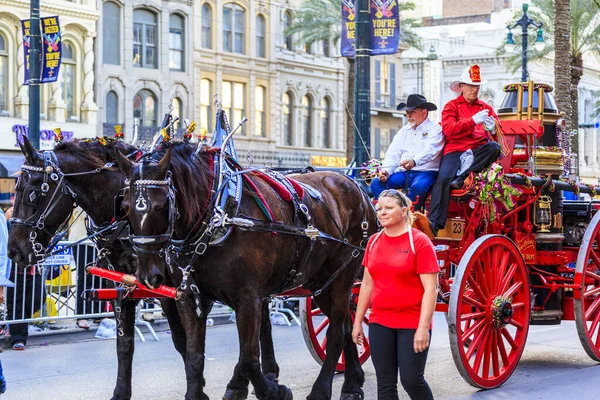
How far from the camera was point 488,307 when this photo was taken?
28.9ft

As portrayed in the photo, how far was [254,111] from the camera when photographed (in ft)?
138

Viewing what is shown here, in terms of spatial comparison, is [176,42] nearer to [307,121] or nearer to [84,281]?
[307,121]

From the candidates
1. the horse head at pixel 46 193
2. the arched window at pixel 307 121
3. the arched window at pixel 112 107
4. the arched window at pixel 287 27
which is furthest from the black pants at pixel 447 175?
the arched window at pixel 307 121

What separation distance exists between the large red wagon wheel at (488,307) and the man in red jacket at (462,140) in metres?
0.55

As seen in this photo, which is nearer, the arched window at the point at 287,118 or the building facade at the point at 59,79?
the building facade at the point at 59,79

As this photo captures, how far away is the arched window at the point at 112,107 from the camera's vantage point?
1410 inches

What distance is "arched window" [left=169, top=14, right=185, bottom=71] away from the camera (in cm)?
3841

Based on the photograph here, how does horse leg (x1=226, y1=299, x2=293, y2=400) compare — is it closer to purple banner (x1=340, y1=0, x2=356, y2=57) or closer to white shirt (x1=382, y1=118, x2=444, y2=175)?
white shirt (x1=382, y1=118, x2=444, y2=175)

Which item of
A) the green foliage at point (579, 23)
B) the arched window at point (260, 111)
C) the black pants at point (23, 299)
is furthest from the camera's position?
the arched window at point (260, 111)

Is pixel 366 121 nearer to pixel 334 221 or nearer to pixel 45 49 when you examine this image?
pixel 334 221

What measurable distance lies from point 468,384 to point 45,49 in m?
13.1

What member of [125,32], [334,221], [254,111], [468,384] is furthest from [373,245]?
[254,111]

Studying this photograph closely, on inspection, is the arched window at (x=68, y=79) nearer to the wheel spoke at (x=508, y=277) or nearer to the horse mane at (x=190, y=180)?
the wheel spoke at (x=508, y=277)

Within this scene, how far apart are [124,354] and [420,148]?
3473mm
